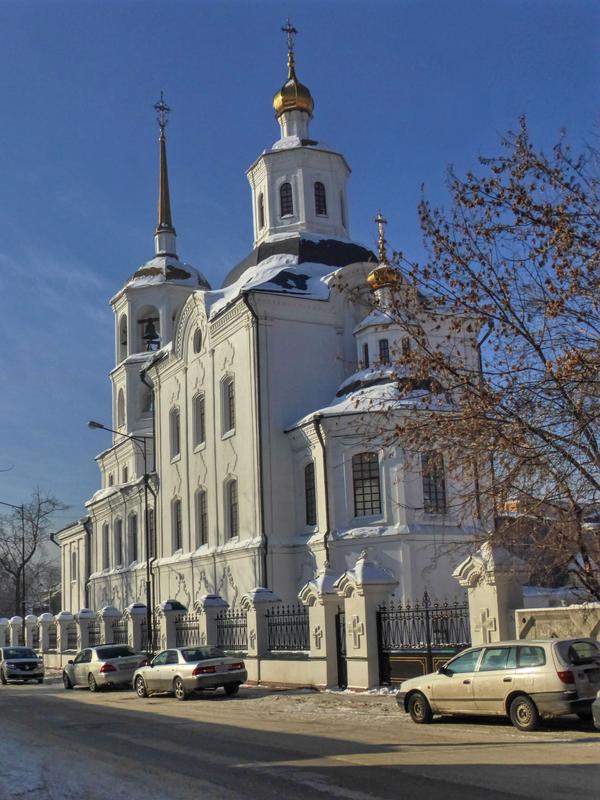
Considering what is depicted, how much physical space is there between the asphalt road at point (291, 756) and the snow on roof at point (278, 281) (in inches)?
784

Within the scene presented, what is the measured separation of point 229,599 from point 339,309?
37.6ft

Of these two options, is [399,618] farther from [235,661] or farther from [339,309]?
[339,309]

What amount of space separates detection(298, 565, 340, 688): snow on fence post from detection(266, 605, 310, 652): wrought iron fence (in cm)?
→ 88

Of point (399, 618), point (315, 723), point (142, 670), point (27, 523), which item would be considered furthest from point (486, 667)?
point (27, 523)

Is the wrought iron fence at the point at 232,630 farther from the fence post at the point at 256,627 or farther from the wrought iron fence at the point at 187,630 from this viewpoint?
the wrought iron fence at the point at 187,630

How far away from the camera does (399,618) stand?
1978 centimetres

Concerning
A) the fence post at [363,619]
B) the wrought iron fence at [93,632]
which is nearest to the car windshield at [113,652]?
the fence post at [363,619]

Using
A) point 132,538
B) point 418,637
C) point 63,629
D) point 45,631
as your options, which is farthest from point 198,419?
point 418,637

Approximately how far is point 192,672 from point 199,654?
2.16ft

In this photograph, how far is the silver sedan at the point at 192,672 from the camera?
20.8 meters

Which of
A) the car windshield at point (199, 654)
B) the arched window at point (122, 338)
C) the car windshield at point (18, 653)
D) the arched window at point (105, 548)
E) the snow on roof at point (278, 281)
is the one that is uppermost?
the arched window at point (122, 338)

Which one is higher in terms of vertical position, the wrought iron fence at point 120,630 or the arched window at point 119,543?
the arched window at point 119,543

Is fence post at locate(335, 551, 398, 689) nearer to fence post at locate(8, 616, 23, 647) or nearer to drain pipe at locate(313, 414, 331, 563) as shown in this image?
drain pipe at locate(313, 414, 331, 563)

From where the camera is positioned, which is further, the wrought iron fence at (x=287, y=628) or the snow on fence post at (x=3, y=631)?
the snow on fence post at (x=3, y=631)
